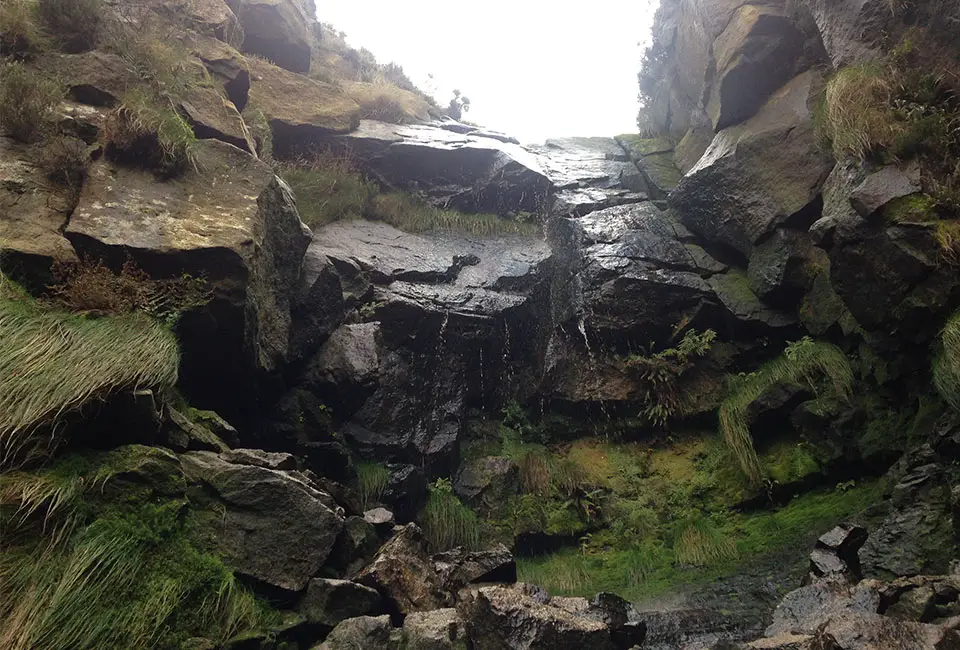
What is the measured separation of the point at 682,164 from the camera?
36.0 ft

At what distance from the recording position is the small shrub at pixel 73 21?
6.13 m

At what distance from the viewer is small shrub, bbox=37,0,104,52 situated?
613 centimetres

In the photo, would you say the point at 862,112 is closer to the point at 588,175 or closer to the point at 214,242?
the point at 588,175

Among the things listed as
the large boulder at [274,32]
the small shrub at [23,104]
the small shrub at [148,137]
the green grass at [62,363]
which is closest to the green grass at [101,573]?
the green grass at [62,363]

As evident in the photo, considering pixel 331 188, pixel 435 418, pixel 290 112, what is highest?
pixel 290 112

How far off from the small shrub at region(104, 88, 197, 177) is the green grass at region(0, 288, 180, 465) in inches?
79.7

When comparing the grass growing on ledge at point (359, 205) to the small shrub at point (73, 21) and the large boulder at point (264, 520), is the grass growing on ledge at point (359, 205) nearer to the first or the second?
the small shrub at point (73, 21)

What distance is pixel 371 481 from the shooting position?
6547 millimetres

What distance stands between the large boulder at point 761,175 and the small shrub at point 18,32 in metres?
8.72

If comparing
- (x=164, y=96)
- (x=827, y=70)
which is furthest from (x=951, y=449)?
(x=164, y=96)

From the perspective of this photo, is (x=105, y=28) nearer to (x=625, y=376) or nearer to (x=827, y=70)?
(x=625, y=376)

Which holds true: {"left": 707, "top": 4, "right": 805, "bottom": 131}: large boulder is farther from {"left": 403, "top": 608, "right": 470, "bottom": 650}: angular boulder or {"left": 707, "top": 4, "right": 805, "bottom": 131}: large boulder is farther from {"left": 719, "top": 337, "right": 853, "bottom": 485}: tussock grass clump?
{"left": 403, "top": 608, "right": 470, "bottom": 650}: angular boulder

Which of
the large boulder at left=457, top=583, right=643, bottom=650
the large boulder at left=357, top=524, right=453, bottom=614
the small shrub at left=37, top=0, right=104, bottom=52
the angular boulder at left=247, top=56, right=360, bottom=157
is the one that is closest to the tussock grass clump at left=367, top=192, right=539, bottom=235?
the angular boulder at left=247, top=56, right=360, bottom=157

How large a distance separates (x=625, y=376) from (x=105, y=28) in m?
7.86
